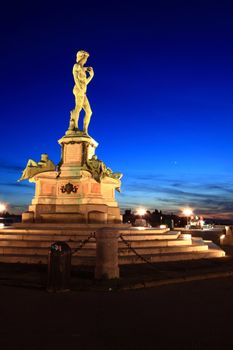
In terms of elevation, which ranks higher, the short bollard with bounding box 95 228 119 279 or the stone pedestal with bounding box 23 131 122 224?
the stone pedestal with bounding box 23 131 122 224

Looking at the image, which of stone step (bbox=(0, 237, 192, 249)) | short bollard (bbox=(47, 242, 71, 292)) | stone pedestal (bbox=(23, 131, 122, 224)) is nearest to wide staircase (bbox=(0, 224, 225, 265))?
stone step (bbox=(0, 237, 192, 249))

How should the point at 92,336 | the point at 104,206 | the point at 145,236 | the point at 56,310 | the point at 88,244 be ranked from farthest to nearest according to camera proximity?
1. the point at 104,206
2. the point at 145,236
3. the point at 88,244
4. the point at 56,310
5. the point at 92,336

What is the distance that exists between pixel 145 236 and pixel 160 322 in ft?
28.3

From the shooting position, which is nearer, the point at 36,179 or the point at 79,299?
the point at 79,299

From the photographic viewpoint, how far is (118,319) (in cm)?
627

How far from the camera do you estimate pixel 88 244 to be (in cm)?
1323

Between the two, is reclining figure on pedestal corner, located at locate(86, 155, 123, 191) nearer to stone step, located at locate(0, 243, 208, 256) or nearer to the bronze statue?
the bronze statue

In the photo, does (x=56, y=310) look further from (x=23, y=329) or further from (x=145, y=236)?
(x=145, y=236)

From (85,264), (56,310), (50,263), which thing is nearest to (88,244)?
(85,264)

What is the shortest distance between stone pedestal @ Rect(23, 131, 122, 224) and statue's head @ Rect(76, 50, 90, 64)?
4066 mm

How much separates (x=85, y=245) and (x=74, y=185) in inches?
229

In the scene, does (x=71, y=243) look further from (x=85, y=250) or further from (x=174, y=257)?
(x=174, y=257)

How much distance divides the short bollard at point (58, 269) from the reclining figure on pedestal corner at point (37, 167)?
1049 cm

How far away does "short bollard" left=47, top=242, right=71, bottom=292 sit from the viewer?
8.38 m
